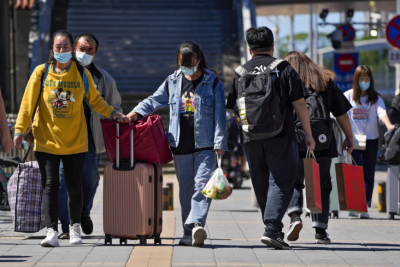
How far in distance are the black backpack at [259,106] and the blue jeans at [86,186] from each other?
1.57 m

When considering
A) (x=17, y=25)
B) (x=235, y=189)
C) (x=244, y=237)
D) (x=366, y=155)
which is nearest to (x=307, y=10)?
(x=17, y=25)

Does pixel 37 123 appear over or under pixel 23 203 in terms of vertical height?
over

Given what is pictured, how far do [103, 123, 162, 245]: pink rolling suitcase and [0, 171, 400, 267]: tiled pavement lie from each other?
0.50 feet

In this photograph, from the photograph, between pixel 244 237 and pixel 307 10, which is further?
pixel 307 10

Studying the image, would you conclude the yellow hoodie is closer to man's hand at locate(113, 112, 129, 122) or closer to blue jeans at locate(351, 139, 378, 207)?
man's hand at locate(113, 112, 129, 122)

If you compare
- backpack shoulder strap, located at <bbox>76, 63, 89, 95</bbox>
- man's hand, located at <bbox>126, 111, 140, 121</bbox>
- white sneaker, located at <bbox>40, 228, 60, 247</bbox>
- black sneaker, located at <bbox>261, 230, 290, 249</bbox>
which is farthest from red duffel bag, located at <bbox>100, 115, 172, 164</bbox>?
black sneaker, located at <bbox>261, 230, 290, 249</bbox>

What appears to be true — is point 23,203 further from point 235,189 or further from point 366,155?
point 235,189

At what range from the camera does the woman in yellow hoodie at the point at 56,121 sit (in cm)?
809

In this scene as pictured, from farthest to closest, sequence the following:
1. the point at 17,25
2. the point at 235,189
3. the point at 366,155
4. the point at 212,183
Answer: the point at 17,25 < the point at 235,189 < the point at 366,155 < the point at 212,183

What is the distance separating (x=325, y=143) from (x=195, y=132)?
1203 mm

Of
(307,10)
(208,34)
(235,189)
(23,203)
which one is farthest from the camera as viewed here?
(307,10)

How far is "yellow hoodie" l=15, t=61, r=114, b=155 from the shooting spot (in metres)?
8.09

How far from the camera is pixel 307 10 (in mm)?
41469

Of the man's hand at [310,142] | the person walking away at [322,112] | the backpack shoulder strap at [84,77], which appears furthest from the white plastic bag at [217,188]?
the backpack shoulder strap at [84,77]
